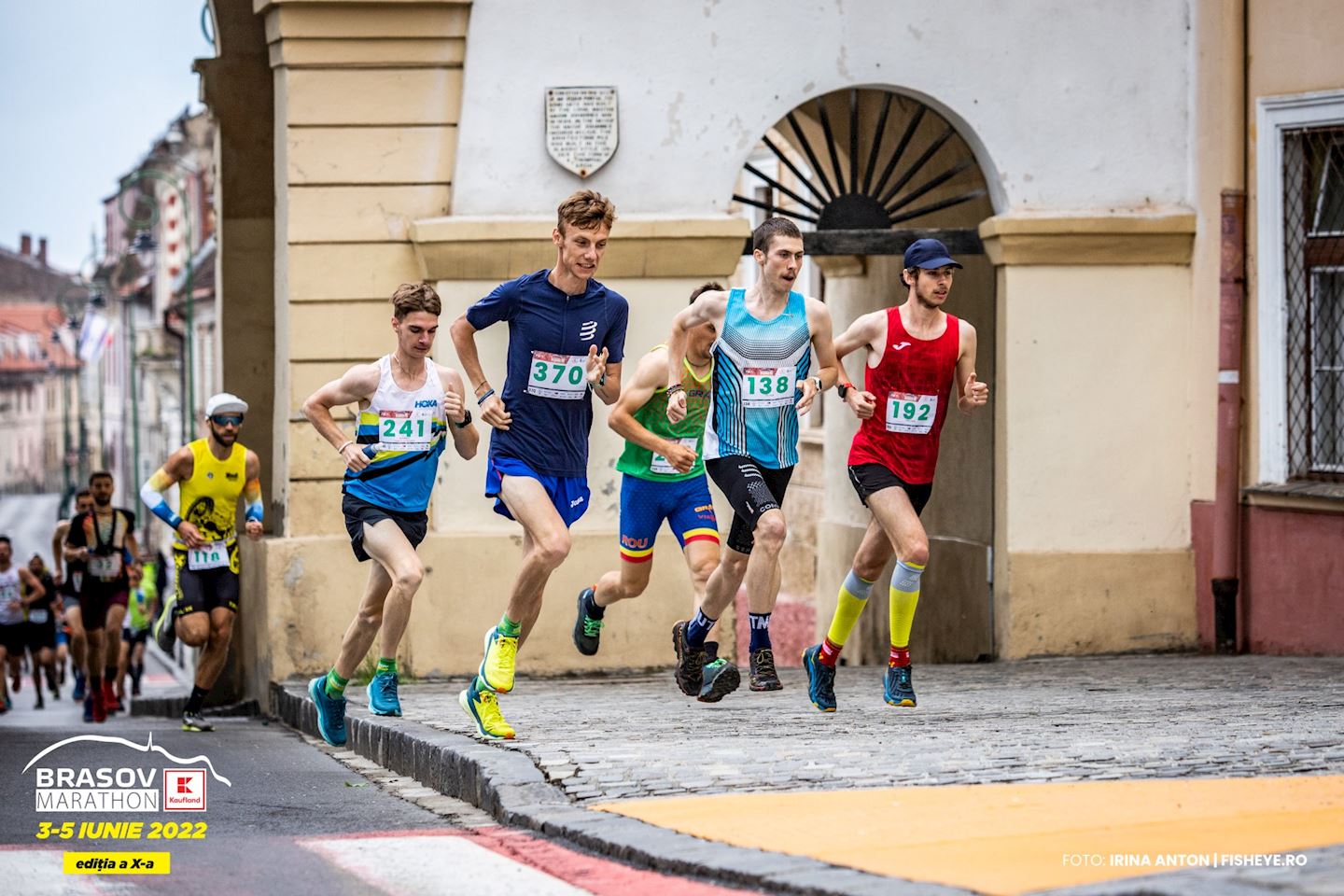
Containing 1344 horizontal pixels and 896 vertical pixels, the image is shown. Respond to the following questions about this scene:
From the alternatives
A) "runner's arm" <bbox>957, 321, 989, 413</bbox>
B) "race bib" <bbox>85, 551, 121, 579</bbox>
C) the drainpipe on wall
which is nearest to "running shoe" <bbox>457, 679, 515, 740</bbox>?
"runner's arm" <bbox>957, 321, 989, 413</bbox>

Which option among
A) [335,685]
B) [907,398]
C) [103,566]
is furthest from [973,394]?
[103,566]

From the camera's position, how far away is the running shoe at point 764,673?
1031cm

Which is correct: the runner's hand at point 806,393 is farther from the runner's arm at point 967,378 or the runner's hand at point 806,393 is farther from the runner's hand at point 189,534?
the runner's hand at point 189,534

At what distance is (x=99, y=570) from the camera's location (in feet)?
57.2

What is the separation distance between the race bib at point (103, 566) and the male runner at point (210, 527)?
4011mm

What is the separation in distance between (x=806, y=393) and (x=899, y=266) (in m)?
8.40

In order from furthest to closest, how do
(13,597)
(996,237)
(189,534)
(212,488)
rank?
(13,597)
(996,237)
(212,488)
(189,534)

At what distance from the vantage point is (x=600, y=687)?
1261 centimetres

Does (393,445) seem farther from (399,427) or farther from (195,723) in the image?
(195,723)

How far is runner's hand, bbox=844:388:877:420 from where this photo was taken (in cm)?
963

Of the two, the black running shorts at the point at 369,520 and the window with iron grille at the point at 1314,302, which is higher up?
the window with iron grille at the point at 1314,302

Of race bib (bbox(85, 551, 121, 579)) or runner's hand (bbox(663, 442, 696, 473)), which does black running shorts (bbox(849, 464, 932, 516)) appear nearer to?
runner's hand (bbox(663, 442, 696, 473))

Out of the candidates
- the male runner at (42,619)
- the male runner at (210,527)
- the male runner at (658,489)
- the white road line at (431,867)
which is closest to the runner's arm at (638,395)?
the male runner at (658,489)

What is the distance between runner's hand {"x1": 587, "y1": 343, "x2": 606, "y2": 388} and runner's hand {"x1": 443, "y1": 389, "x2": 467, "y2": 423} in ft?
2.26
